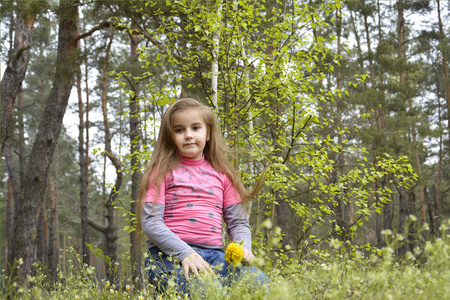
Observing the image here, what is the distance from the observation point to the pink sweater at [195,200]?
247 cm

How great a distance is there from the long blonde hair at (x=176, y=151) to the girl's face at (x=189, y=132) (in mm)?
44

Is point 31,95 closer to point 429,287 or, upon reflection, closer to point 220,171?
point 220,171

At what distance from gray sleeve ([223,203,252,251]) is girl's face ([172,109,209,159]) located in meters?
0.48

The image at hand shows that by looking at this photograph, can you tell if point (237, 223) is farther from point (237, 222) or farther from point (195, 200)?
point (195, 200)

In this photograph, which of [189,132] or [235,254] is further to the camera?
[189,132]

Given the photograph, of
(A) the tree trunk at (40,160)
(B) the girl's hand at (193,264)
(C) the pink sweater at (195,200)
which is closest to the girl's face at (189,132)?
(C) the pink sweater at (195,200)

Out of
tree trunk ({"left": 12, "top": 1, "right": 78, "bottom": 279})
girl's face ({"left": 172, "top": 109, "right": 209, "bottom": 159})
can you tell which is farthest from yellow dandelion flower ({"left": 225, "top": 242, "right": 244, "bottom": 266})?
tree trunk ({"left": 12, "top": 1, "right": 78, "bottom": 279})

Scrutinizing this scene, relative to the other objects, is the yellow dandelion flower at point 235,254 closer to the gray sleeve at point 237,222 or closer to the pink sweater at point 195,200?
the pink sweater at point 195,200

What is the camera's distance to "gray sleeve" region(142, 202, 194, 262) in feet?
7.36

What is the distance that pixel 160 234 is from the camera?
232 cm

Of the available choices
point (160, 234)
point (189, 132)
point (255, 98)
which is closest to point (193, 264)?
point (160, 234)

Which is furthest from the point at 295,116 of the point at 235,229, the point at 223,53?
the point at 235,229

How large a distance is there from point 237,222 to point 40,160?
5.07m

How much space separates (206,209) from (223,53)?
5.66 feet
